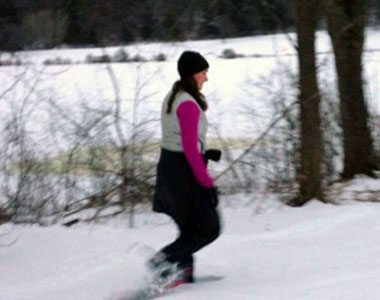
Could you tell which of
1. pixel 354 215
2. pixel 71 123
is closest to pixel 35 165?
pixel 71 123

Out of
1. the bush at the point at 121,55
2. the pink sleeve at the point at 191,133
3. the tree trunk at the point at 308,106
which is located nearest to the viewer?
the pink sleeve at the point at 191,133

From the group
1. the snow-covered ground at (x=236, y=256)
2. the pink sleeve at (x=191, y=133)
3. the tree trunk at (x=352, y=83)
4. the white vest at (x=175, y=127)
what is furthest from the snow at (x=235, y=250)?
the white vest at (x=175, y=127)

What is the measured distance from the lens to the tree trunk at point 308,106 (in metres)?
8.22

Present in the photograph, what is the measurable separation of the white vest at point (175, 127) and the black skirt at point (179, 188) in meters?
0.06

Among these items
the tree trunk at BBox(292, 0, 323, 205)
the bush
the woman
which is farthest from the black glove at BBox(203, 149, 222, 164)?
the bush

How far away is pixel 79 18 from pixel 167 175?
204 inches

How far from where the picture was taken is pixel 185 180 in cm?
538

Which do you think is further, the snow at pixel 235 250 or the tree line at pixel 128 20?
the tree line at pixel 128 20

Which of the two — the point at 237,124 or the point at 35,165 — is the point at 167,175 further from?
the point at 237,124

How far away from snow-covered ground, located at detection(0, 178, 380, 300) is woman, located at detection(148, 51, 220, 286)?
33cm

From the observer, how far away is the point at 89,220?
890cm

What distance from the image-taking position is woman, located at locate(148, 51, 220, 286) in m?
5.34

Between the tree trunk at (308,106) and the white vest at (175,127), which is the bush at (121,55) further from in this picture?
the white vest at (175,127)

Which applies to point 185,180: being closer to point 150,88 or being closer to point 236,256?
point 236,256
